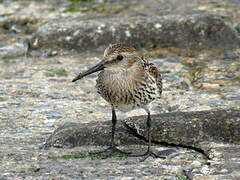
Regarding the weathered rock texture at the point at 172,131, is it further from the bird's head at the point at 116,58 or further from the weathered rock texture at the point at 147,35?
the weathered rock texture at the point at 147,35

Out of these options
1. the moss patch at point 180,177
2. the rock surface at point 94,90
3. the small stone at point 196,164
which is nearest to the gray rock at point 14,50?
the rock surface at point 94,90

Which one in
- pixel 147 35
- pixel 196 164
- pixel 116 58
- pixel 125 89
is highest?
pixel 116 58

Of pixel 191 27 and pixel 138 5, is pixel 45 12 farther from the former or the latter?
pixel 191 27

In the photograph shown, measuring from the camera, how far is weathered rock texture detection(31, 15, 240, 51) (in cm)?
975

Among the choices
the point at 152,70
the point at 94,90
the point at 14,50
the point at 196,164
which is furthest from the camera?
the point at 14,50

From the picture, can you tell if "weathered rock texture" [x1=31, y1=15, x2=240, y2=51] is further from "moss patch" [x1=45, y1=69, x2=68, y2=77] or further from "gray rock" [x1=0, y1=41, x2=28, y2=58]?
"moss patch" [x1=45, y1=69, x2=68, y2=77]

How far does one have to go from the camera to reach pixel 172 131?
5.96m

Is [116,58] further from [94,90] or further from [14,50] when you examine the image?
[14,50]

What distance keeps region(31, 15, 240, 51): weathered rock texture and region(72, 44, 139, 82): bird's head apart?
4.21 metres

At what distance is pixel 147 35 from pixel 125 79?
4.41 m

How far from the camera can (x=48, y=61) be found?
30.8 feet

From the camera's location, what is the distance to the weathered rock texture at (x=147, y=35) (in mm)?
9750

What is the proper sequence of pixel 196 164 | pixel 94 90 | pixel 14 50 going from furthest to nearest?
pixel 14 50 < pixel 94 90 < pixel 196 164

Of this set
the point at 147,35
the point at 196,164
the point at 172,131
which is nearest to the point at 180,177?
the point at 196,164
